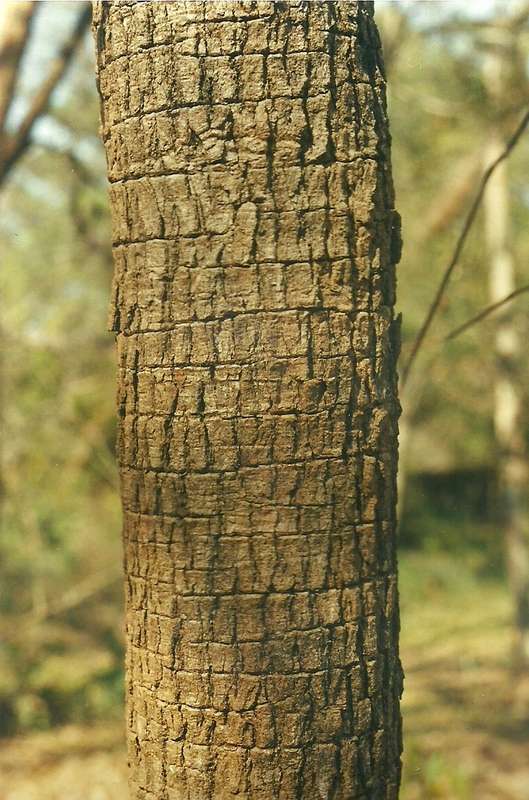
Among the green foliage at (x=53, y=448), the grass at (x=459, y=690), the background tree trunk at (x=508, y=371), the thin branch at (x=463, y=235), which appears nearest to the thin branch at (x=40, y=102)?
the green foliage at (x=53, y=448)

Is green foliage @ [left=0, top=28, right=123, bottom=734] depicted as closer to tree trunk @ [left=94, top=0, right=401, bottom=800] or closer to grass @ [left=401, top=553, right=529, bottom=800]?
grass @ [left=401, top=553, right=529, bottom=800]

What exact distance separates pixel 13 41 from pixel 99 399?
4.92 meters

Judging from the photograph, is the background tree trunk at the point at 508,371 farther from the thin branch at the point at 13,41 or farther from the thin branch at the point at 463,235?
the thin branch at the point at 463,235

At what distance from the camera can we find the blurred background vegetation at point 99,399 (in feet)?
19.7

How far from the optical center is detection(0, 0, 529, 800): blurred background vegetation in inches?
236

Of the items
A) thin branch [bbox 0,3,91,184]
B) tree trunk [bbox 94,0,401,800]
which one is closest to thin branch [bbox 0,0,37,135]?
thin branch [bbox 0,3,91,184]

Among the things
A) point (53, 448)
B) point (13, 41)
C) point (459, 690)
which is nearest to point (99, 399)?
point (53, 448)

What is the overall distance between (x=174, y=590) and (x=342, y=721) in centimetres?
34

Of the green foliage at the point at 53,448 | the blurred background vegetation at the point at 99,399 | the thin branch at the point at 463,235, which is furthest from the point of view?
the green foliage at the point at 53,448

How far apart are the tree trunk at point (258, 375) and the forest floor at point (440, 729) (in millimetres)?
3929

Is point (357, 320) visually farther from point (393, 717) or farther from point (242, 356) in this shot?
point (393, 717)

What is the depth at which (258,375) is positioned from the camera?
1.43 metres

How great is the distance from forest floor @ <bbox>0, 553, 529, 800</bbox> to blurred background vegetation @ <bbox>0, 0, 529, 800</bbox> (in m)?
0.02

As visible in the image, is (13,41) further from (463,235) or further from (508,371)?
(508,371)
